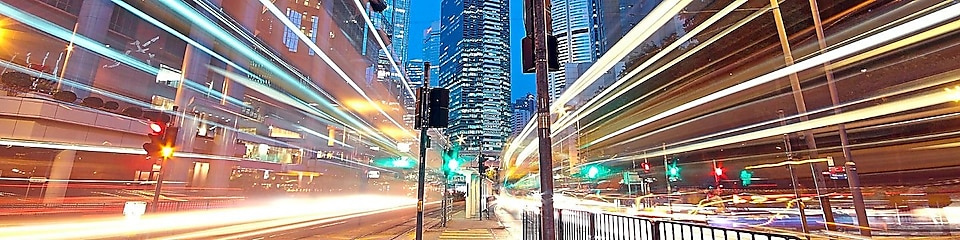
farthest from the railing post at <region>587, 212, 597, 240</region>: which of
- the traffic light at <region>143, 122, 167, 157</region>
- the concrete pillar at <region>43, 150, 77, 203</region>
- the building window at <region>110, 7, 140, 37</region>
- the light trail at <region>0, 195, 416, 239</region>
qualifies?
the building window at <region>110, 7, 140, 37</region>

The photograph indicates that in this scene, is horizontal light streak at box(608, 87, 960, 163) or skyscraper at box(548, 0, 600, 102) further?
skyscraper at box(548, 0, 600, 102)

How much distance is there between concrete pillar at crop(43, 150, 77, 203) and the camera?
16250 millimetres

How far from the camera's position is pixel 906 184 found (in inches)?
429

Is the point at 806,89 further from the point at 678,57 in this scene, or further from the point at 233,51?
the point at 233,51

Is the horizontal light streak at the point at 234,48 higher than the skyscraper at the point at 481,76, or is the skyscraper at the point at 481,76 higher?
the skyscraper at the point at 481,76

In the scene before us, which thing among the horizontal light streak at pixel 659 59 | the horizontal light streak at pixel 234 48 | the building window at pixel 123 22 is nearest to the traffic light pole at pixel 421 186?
the horizontal light streak at pixel 659 59

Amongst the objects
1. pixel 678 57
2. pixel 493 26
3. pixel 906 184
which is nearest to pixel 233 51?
pixel 678 57

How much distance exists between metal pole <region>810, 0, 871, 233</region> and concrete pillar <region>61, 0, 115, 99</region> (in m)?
25.9

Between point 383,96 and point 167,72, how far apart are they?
16238 mm

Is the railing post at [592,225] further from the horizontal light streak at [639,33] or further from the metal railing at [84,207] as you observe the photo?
the metal railing at [84,207]

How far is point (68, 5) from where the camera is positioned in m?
Result: 19.0

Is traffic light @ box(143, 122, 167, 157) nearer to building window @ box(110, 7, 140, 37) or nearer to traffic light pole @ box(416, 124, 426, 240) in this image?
traffic light pole @ box(416, 124, 426, 240)

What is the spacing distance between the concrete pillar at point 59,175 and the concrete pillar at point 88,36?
2.85m

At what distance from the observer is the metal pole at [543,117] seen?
3338 millimetres
